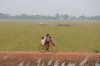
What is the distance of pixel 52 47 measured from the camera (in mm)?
25969

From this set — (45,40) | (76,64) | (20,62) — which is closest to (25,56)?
(20,62)

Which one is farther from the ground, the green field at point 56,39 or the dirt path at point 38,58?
the dirt path at point 38,58

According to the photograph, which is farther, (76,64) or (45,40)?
(45,40)

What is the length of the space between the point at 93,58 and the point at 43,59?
3.71 m

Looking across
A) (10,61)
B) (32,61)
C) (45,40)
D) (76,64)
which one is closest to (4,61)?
(10,61)

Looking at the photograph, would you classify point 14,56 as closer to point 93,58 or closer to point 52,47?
point 52,47

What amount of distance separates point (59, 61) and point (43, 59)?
120 centimetres

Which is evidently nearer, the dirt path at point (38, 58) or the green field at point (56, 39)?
the dirt path at point (38, 58)

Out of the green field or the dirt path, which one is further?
the green field

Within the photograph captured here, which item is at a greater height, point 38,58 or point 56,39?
point 38,58

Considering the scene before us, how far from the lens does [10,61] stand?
2375cm

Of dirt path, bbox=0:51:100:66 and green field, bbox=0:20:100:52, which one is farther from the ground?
dirt path, bbox=0:51:100:66

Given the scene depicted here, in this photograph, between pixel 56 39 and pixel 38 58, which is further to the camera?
pixel 56 39

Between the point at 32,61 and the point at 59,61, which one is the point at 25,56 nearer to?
the point at 32,61
